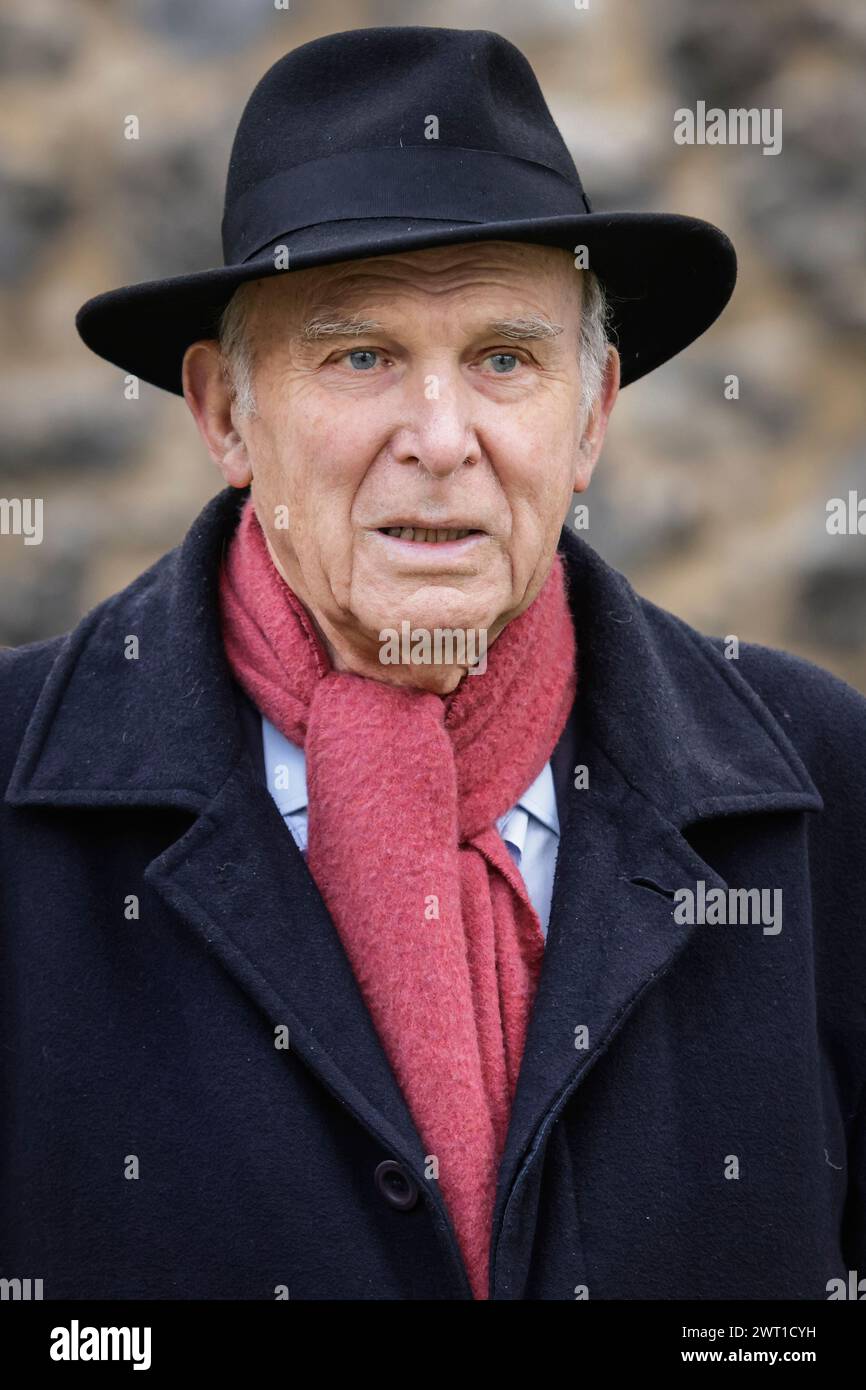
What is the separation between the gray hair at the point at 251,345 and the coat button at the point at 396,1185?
3.15 feet

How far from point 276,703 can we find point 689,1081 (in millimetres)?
714

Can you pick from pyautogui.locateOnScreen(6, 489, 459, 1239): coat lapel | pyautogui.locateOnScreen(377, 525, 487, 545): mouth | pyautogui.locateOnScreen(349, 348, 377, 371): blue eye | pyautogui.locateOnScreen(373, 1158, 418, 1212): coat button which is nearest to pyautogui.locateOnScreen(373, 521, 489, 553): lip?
pyautogui.locateOnScreen(377, 525, 487, 545): mouth

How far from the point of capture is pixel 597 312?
223cm

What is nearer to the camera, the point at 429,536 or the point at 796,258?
the point at 429,536

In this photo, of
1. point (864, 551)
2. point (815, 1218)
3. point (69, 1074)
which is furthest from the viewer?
point (864, 551)

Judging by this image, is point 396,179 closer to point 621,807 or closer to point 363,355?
point 363,355

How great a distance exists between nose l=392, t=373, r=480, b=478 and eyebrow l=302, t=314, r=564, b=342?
9cm

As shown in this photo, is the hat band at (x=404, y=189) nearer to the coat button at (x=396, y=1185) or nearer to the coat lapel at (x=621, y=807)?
the coat lapel at (x=621, y=807)

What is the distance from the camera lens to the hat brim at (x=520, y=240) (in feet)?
6.34

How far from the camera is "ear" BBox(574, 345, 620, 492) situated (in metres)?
2.26

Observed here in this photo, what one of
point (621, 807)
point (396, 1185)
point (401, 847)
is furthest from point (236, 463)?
point (396, 1185)

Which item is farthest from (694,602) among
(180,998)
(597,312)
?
(180,998)

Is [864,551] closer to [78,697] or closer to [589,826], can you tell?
[589,826]

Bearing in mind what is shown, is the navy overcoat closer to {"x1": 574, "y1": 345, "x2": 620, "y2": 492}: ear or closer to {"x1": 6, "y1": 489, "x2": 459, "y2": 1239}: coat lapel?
{"x1": 6, "y1": 489, "x2": 459, "y2": 1239}: coat lapel
